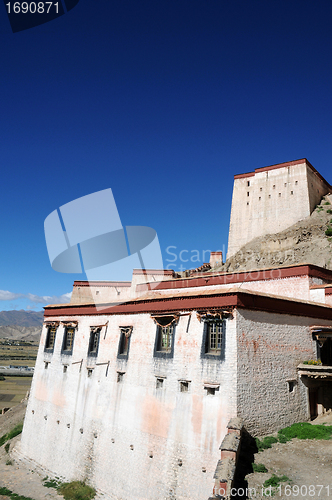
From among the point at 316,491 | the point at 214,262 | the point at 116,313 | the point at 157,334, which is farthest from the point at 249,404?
the point at 214,262

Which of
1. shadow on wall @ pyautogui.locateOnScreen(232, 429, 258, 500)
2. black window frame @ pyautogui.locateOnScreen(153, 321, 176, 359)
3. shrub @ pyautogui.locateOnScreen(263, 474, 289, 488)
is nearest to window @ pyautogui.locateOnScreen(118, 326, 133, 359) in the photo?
black window frame @ pyautogui.locateOnScreen(153, 321, 176, 359)

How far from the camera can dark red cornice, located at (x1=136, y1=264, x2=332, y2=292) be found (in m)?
18.3

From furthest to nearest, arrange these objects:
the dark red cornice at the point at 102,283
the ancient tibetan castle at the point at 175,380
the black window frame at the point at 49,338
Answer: the dark red cornice at the point at 102,283 → the black window frame at the point at 49,338 → the ancient tibetan castle at the point at 175,380

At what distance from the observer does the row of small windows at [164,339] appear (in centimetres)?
1366

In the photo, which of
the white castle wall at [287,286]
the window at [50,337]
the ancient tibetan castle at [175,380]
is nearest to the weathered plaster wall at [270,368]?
the ancient tibetan castle at [175,380]

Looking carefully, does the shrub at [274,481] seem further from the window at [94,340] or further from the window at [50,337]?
the window at [50,337]

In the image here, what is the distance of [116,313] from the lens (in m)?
18.2

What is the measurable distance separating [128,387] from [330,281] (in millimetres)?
11970

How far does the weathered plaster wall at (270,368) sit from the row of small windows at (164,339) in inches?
39.6

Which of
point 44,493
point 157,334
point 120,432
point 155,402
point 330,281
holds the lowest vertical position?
point 44,493

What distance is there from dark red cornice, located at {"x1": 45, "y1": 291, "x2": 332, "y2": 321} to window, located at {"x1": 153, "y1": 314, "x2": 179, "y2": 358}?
15.8 inches

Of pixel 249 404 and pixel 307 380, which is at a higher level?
pixel 307 380

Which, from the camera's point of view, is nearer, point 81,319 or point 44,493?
Result: point 44,493

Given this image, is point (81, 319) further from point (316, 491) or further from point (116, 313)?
point (316, 491)
